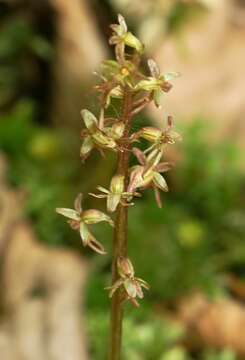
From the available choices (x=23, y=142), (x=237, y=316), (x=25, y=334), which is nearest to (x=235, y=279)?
(x=237, y=316)

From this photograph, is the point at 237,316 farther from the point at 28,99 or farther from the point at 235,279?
the point at 28,99

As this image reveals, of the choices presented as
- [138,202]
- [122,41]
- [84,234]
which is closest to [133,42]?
[122,41]

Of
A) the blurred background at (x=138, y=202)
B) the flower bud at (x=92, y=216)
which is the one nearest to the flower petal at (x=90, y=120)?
the flower bud at (x=92, y=216)

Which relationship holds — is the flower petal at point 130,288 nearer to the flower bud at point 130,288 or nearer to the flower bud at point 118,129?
the flower bud at point 130,288

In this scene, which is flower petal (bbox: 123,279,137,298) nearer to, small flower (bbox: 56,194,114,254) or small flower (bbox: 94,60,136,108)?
small flower (bbox: 56,194,114,254)

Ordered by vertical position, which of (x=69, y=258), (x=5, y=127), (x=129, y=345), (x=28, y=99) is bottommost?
(x=129, y=345)

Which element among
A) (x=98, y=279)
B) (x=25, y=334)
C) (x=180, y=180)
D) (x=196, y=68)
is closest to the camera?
(x=25, y=334)

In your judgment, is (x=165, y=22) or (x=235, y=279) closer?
(x=235, y=279)

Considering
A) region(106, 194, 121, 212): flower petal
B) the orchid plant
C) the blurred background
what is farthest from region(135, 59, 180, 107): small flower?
the blurred background
